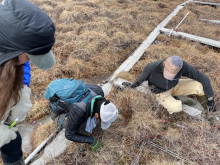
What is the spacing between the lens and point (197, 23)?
22.2 ft

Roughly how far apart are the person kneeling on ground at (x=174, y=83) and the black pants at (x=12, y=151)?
218 centimetres

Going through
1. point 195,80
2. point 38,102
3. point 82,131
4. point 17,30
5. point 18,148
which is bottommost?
point 38,102

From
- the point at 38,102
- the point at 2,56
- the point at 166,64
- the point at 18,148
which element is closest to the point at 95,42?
the point at 38,102

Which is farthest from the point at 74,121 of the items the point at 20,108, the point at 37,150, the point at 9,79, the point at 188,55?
the point at 188,55

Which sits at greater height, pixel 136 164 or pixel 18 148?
pixel 18 148

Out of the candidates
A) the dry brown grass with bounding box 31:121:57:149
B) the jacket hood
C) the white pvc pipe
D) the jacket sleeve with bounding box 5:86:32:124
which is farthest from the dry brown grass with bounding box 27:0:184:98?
the jacket hood

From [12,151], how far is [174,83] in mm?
2786

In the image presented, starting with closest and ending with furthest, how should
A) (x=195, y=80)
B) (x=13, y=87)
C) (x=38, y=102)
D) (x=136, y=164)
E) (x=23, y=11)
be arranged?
1. (x=23, y=11)
2. (x=13, y=87)
3. (x=136, y=164)
4. (x=195, y=80)
5. (x=38, y=102)

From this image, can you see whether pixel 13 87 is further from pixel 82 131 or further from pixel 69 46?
pixel 69 46

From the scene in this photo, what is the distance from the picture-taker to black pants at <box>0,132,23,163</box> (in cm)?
192

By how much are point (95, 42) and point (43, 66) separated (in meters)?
3.94

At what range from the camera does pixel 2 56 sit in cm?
104

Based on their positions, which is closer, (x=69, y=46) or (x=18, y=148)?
(x=18, y=148)

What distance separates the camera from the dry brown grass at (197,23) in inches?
235
